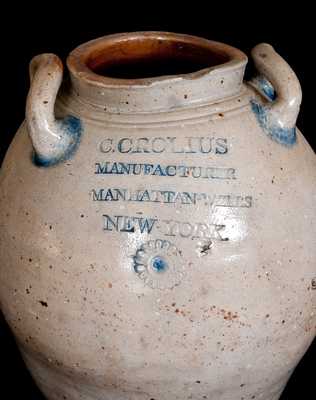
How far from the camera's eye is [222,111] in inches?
99.6

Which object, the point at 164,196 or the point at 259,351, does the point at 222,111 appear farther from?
the point at 259,351

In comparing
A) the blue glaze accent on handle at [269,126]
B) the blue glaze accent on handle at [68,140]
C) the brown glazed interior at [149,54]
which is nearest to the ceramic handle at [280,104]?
the blue glaze accent on handle at [269,126]

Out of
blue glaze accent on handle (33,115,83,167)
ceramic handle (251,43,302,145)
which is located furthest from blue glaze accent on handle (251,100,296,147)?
blue glaze accent on handle (33,115,83,167)

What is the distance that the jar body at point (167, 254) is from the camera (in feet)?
7.98

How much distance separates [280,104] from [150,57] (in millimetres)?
381

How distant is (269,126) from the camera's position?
8.41 ft

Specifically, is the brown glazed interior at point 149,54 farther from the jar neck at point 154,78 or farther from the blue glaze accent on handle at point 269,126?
the blue glaze accent on handle at point 269,126

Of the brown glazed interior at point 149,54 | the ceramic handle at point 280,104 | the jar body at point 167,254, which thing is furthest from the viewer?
the brown glazed interior at point 149,54

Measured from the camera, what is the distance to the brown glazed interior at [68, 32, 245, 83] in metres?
2.69

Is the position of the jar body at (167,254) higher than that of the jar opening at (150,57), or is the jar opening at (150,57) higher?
the jar opening at (150,57)

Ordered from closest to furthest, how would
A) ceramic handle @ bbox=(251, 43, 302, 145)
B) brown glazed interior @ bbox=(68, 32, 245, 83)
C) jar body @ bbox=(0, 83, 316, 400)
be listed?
1. jar body @ bbox=(0, 83, 316, 400)
2. ceramic handle @ bbox=(251, 43, 302, 145)
3. brown glazed interior @ bbox=(68, 32, 245, 83)

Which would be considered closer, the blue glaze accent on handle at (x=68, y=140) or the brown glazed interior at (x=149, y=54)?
the blue glaze accent on handle at (x=68, y=140)

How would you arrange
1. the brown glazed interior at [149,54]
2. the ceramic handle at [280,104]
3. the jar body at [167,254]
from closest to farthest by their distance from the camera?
1. the jar body at [167,254]
2. the ceramic handle at [280,104]
3. the brown glazed interior at [149,54]

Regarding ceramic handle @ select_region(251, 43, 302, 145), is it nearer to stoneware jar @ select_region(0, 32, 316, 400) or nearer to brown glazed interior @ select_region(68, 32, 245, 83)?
stoneware jar @ select_region(0, 32, 316, 400)
